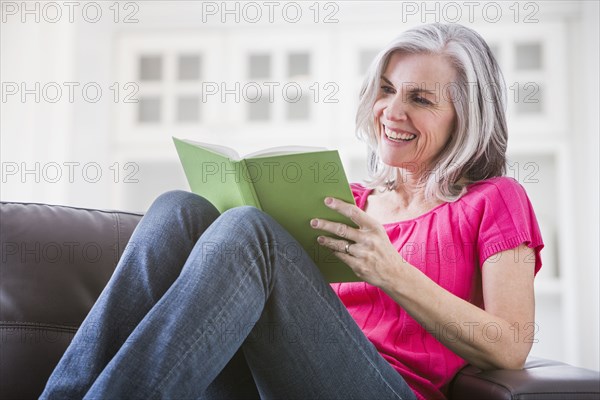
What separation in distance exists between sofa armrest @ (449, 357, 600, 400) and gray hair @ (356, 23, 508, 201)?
41 cm

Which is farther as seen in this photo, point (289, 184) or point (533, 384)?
point (289, 184)

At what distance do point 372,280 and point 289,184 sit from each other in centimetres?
24

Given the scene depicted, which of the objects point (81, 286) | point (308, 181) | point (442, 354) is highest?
point (308, 181)

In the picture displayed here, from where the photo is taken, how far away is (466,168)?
5.19 feet

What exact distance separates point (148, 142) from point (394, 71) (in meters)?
2.28

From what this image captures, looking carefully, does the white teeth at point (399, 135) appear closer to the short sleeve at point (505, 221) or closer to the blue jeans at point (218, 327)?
the short sleeve at point (505, 221)

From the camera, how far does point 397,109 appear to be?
5.23ft

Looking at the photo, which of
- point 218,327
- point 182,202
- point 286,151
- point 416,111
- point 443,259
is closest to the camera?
point 218,327

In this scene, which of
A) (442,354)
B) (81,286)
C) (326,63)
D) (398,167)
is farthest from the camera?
(326,63)

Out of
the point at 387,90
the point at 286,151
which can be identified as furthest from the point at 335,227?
the point at 387,90

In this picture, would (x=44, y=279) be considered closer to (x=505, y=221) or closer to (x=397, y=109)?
(x=397, y=109)

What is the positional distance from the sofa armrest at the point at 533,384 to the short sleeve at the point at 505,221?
23 cm

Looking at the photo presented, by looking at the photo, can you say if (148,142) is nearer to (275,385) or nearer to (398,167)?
(398,167)

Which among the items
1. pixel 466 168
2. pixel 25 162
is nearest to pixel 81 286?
pixel 466 168
